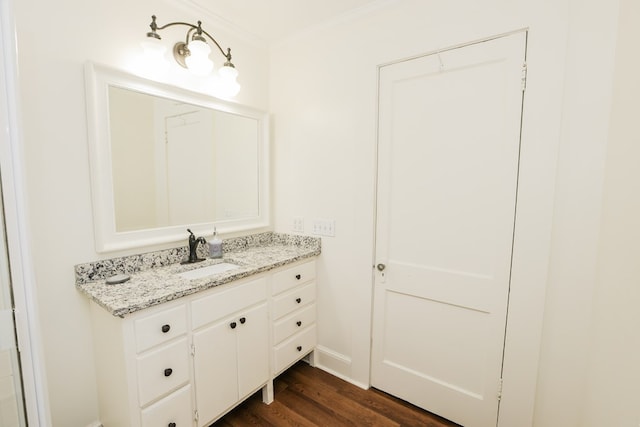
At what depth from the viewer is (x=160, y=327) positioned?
1286 mm

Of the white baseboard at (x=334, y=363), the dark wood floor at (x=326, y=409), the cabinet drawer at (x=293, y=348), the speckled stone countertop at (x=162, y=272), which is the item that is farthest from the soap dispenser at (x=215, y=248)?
the white baseboard at (x=334, y=363)

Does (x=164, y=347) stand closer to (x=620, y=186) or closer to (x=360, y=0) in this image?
(x=620, y=186)

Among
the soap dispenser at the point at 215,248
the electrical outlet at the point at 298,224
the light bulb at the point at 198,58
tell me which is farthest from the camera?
the electrical outlet at the point at 298,224

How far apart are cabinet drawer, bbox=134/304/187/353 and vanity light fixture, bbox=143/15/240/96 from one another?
137cm

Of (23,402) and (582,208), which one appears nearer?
(23,402)

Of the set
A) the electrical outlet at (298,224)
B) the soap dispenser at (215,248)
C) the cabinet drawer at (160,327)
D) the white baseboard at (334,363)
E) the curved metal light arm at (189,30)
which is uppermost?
the curved metal light arm at (189,30)

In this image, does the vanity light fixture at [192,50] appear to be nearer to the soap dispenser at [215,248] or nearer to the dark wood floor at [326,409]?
the soap dispenser at [215,248]

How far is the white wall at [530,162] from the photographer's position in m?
1.27

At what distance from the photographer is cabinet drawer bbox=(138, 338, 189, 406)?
48.7 inches

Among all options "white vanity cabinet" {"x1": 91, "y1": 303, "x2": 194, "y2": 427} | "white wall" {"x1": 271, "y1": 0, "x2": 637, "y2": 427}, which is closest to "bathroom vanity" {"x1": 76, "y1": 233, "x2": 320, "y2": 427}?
"white vanity cabinet" {"x1": 91, "y1": 303, "x2": 194, "y2": 427}

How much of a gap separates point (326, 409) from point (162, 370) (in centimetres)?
106

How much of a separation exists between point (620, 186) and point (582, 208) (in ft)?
1.06

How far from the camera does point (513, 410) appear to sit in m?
1.53

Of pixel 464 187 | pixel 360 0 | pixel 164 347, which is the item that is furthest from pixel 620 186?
pixel 164 347
